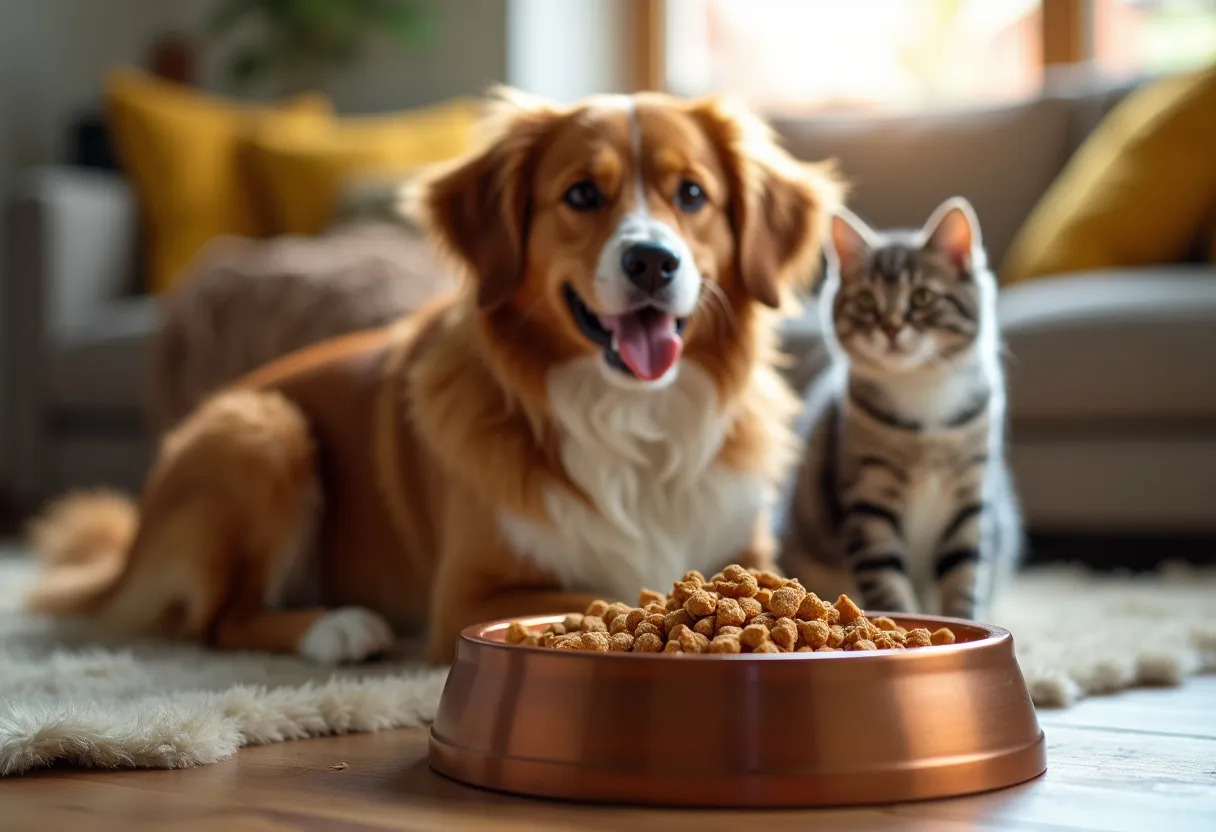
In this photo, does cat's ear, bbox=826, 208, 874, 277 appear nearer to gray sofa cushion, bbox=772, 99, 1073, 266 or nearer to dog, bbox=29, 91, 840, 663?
dog, bbox=29, 91, 840, 663

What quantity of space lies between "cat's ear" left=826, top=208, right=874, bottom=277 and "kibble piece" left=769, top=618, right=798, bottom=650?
97cm

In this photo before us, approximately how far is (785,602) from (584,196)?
2.73ft

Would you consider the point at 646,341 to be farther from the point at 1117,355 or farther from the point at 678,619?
the point at 1117,355

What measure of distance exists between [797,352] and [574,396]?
132 centimetres

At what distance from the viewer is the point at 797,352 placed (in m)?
3.23

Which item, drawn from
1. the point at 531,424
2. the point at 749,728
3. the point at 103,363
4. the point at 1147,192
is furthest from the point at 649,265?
the point at 103,363

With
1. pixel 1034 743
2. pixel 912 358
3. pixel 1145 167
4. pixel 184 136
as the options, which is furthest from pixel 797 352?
pixel 184 136

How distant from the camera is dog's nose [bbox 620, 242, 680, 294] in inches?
72.1

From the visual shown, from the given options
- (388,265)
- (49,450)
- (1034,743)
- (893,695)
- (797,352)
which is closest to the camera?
(893,695)

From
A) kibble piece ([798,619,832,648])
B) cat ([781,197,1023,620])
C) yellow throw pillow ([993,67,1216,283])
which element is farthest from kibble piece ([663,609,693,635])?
yellow throw pillow ([993,67,1216,283])

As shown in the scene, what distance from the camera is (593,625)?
140 centimetres

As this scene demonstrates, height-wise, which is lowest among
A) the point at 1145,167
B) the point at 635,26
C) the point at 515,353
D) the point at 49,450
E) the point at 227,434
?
the point at 49,450

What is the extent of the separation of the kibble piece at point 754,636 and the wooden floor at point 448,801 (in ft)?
0.55

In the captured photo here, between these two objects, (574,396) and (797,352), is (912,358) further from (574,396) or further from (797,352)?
(797,352)
